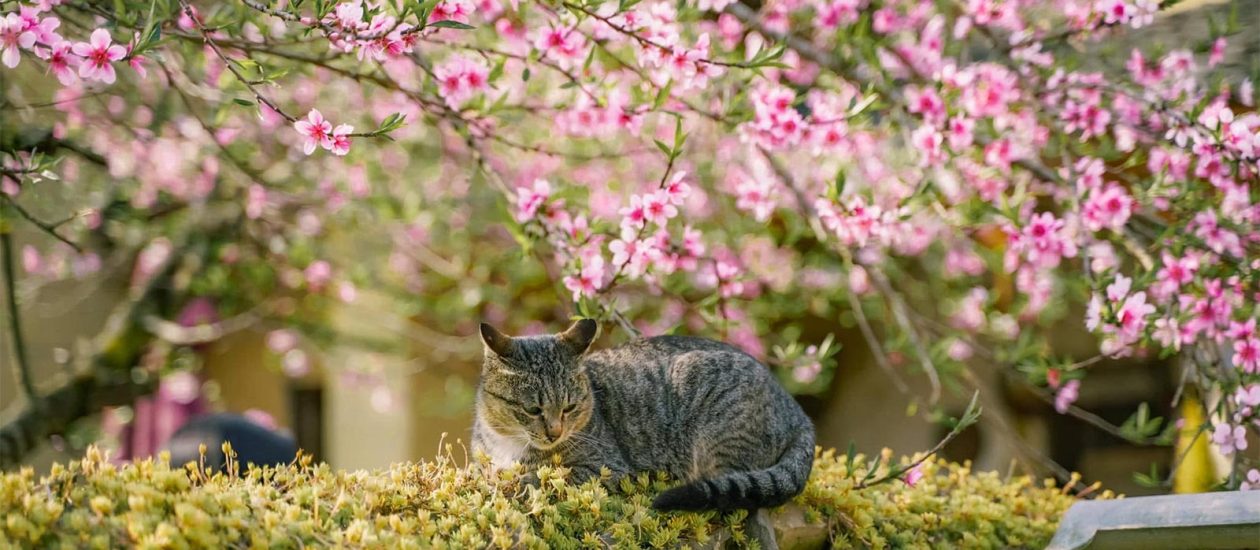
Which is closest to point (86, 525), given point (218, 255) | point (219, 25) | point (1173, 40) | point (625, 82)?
point (219, 25)

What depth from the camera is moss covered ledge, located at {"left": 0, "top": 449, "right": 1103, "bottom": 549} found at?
2752mm

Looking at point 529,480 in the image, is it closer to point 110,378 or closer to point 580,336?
point 580,336

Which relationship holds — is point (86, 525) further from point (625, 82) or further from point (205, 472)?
point (625, 82)

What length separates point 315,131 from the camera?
3.42 meters

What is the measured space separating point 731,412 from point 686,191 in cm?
80

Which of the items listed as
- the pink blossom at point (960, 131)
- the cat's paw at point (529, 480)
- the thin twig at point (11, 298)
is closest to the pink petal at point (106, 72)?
the cat's paw at point (529, 480)

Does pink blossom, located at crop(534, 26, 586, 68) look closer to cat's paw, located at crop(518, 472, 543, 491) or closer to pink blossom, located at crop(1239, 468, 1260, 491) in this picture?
cat's paw, located at crop(518, 472, 543, 491)

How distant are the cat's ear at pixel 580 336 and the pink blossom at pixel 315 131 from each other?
38.9 inches

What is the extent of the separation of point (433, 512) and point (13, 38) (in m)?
1.76

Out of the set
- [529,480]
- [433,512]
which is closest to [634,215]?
[529,480]

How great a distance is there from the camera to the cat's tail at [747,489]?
337cm

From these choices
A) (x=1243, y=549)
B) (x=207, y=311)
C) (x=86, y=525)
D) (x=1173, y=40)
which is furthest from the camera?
(x=207, y=311)

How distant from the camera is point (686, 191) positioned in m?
4.12

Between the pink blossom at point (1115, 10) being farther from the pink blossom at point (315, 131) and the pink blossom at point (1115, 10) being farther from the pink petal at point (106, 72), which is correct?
the pink petal at point (106, 72)
